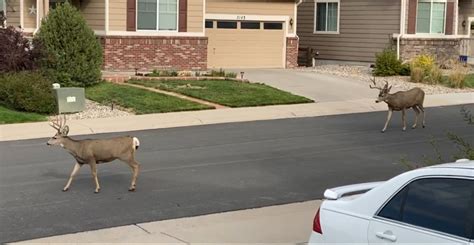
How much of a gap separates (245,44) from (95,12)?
6894 millimetres

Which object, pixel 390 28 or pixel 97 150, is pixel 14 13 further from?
pixel 97 150

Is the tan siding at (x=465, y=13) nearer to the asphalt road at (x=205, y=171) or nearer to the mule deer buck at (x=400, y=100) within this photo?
the asphalt road at (x=205, y=171)

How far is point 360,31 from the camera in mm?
33875

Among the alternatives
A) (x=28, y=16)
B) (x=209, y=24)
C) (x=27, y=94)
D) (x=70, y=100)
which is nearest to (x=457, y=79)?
(x=209, y=24)

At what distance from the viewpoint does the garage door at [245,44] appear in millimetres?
30734

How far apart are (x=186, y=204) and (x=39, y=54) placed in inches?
508

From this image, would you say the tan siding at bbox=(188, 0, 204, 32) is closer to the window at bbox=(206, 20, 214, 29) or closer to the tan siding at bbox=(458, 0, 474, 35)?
the window at bbox=(206, 20, 214, 29)

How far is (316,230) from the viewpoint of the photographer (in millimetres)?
5844

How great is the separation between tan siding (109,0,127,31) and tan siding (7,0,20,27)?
137 inches

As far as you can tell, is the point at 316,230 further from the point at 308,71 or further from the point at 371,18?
the point at 371,18

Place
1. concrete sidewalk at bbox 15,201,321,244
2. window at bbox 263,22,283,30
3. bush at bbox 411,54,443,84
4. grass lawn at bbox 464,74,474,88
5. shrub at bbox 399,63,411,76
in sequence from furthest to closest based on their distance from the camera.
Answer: window at bbox 263,22,283,30
shrub at bbox 399,63,411,76
bush at bbox 411,54,443,84
grass lawn at bbox 464,74,474,88
concrete sidewalk at bbox 15,201,321,244

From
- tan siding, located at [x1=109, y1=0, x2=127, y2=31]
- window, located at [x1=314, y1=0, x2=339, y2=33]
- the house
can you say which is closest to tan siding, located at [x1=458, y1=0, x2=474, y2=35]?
window, located at [x1=314, y1=0, x2=339, y2=33]

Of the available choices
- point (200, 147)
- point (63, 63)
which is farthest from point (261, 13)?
point (200, 147)

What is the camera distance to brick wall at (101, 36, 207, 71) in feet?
88.1
